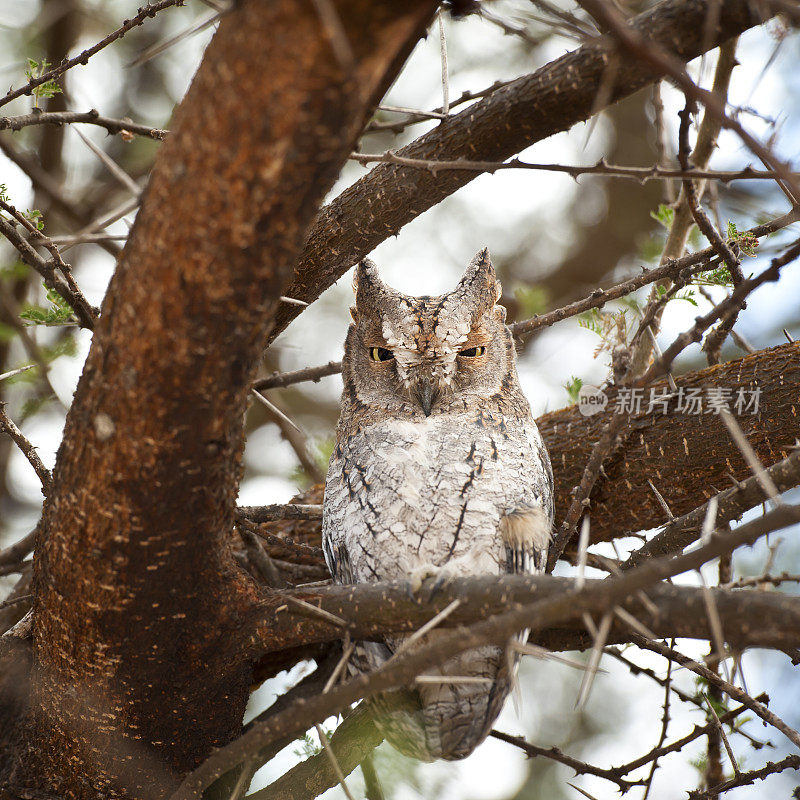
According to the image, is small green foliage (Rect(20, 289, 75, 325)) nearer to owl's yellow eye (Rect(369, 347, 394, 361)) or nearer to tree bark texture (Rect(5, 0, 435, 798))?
tree bark texture (Rect(5, 0, 435, 798))

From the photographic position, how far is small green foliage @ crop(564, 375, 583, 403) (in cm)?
293

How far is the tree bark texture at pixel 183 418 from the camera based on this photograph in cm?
121

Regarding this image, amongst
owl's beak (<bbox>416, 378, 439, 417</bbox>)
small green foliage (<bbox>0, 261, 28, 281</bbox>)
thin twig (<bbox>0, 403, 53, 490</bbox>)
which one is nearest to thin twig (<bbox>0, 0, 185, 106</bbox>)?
thin twig (<bbox>0, 403, 53, 490</bbox>)

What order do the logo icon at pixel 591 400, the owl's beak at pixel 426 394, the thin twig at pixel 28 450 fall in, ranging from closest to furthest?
the thin twig at pixel 28 450
the owl's beak at pixel 426 394
the logo icon at pixel 591 400

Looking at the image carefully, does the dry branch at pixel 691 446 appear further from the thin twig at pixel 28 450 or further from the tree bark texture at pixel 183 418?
the thin twig at pixel 28 450

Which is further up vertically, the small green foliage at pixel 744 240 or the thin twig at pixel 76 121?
the thin twig at pixel 76 121

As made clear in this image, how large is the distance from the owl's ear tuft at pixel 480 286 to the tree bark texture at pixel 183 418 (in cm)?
135

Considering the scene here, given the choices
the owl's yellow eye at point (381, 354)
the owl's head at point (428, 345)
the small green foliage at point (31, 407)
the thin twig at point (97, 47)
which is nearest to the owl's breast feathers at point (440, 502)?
the owl's head at point (428, 345)

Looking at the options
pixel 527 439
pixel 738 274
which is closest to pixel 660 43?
pixel 738 274

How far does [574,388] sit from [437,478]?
84cm

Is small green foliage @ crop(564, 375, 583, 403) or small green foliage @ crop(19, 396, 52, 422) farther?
small green foliage @ crop(19, 396, 52, 422)

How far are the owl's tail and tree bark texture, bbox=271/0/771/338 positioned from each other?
4.23ft

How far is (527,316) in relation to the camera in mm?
3594

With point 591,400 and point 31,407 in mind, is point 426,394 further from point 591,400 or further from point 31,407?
Result: point 31,407
